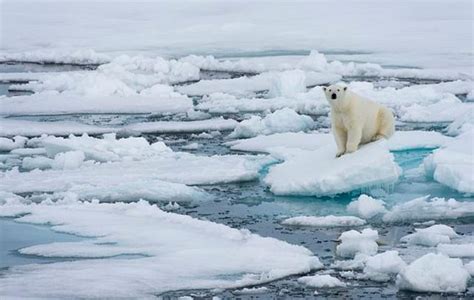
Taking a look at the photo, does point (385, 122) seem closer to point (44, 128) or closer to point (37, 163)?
point (37, 163)

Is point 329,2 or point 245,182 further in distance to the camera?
point 329,2

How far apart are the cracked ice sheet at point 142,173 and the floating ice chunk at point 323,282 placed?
8.64ft

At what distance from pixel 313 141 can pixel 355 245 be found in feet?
11.4

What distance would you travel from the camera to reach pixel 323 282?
5.32m

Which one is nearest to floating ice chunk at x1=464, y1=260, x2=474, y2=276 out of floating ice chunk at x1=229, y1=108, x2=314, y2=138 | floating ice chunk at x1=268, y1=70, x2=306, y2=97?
floating ice chunk at x1=229, y1=108, x2=314, y2=138

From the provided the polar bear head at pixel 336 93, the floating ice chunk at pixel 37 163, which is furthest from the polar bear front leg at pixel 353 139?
the floating ice chunk at pixel 37 163

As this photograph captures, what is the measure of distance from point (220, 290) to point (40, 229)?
1.83 metres

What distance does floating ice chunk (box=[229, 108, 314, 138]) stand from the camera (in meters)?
10.1

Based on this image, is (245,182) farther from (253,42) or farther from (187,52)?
(253,42)

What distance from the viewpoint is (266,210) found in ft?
23.4

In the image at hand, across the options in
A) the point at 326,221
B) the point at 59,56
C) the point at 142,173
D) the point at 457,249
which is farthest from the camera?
the point at 59,56

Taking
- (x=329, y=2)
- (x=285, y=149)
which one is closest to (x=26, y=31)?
(x=329, y=2)

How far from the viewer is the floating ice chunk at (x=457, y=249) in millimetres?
5836

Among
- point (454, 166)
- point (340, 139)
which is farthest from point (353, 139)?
point (454, 166)
